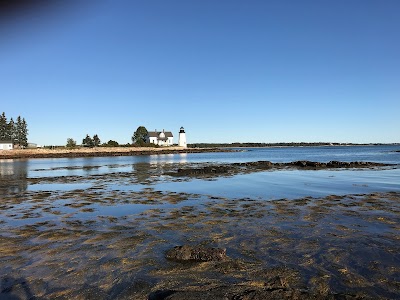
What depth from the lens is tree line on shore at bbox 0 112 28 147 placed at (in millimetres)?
135750

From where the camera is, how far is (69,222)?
1285 cm

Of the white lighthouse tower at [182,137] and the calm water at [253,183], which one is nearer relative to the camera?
the calm water at [253,183]

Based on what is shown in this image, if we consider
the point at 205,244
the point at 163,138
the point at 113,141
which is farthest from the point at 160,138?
the point at 205,244

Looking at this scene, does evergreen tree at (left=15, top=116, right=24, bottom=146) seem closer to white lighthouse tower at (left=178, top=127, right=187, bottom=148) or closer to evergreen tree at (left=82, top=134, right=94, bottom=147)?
evergreen tree at (left=82, top=134, right=94, bottom=147)

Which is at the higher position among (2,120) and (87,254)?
(2,120)

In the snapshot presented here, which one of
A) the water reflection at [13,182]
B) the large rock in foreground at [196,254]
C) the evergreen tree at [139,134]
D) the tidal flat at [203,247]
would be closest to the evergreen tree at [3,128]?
the evergreen tree at [139,134]

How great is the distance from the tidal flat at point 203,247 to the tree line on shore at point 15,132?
142 metres

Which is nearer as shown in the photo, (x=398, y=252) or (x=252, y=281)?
(x=252, y=281)

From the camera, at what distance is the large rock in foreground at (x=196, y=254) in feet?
26.8

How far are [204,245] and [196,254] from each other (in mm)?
1322

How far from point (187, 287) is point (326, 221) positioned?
8204 millimetres

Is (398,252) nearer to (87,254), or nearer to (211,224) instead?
(211,224)

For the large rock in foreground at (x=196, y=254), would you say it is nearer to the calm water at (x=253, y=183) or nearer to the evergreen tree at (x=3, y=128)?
the calm water at (x=253, y=183)

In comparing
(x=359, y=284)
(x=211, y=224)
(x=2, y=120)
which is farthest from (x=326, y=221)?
(x=2, y=120)
